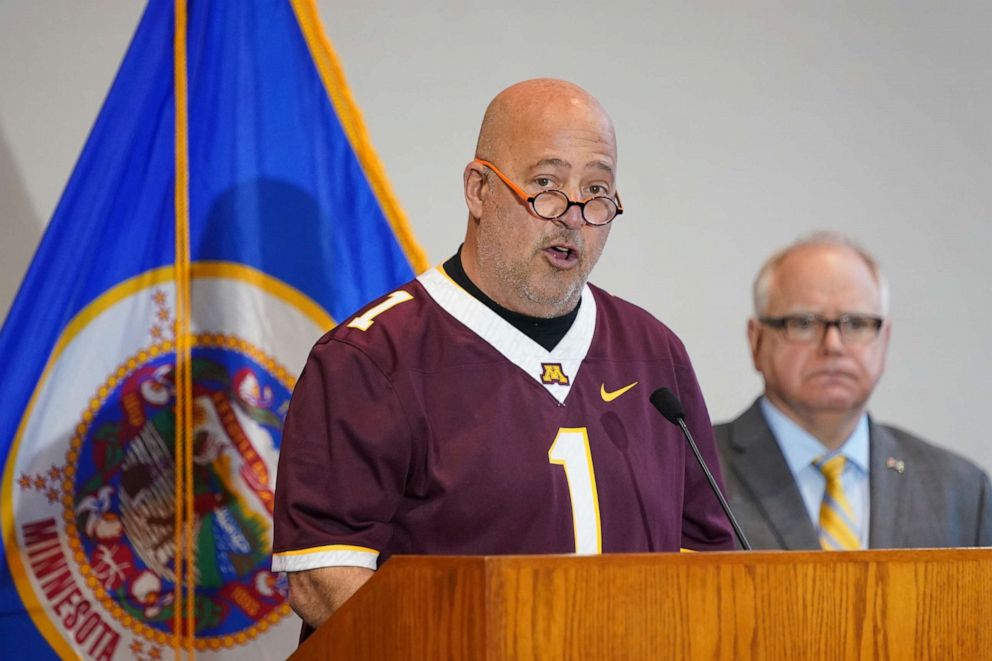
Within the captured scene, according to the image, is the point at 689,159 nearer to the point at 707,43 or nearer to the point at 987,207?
the point at 707,43

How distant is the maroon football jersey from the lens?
1989 mm

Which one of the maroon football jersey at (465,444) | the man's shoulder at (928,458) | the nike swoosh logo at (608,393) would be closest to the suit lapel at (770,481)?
the man's shoulder at (928,458)

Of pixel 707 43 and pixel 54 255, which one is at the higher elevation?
pixel 707 43

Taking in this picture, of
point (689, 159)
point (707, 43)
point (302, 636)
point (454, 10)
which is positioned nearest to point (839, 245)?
point (689, 159)

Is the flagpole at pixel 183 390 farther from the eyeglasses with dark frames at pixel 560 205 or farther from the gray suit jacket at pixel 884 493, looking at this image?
the gray suit jacket at pixel 884 493

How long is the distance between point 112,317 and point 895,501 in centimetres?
194

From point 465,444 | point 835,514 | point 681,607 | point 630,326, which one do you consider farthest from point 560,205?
point 835,514

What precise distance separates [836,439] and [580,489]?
136 cm

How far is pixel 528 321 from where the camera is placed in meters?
2.26

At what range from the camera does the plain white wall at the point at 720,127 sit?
11.2 ft

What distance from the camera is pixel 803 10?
3914mm

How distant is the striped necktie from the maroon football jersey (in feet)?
3.17

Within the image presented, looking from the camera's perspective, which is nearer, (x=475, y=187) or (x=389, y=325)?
(x=389, y=325)

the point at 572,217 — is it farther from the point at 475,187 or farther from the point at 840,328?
the point at 840,328
